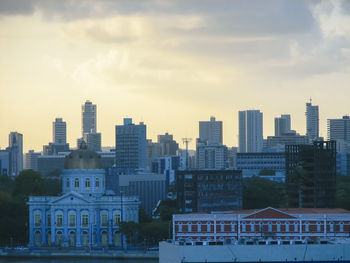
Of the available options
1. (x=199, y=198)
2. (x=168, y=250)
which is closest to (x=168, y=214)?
(x=199, y=198)

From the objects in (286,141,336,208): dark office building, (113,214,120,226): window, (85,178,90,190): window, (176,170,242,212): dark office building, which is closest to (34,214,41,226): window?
(85,178,90,190): window

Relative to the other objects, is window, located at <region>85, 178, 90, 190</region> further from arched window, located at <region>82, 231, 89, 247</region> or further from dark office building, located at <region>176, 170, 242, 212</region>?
dark office building, located at <region>176, 170, 242, 212</region>

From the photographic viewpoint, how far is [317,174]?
171000 millimetres

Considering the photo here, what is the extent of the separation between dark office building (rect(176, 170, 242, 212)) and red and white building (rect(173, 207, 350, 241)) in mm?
31126

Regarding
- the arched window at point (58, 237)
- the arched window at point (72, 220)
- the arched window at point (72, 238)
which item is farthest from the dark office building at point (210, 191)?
the arched window at point (58, 237)

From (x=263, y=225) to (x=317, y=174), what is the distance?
63.6 ft

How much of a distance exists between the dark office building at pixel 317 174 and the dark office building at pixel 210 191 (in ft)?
52.3

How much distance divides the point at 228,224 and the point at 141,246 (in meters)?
22.9

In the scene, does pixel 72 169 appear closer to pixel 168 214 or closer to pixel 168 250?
→ pixel 168 214

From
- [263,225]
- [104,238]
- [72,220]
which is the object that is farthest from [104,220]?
[263,225]

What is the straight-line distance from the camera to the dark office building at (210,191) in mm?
188500

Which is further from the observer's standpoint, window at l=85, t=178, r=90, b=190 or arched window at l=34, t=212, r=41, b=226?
window at l=85, t=178, r=90, b=190

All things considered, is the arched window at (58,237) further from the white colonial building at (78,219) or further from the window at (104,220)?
the window at (104,220)

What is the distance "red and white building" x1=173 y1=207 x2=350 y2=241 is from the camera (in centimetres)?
15225
